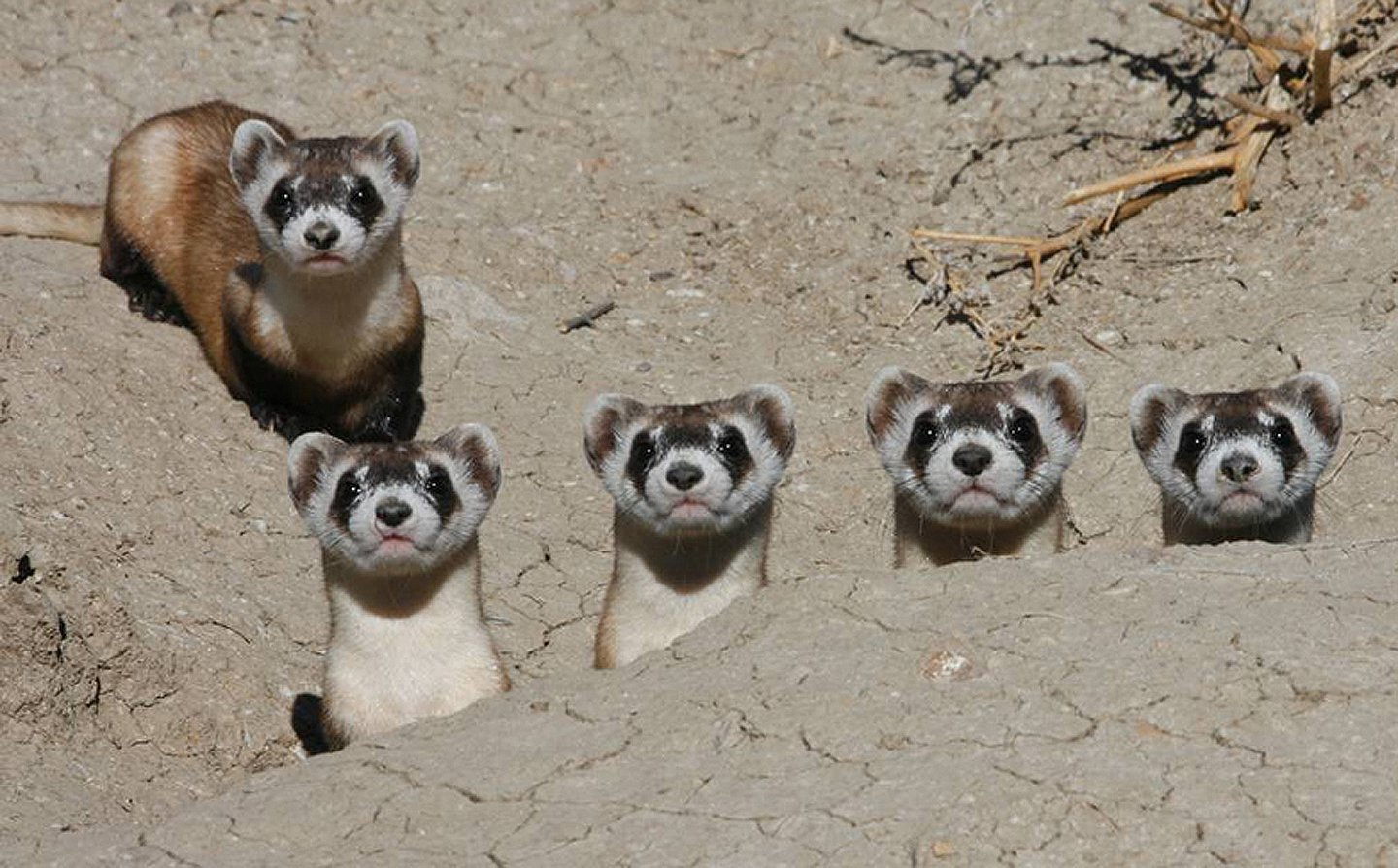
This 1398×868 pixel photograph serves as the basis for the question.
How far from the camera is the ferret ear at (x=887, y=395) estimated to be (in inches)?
302

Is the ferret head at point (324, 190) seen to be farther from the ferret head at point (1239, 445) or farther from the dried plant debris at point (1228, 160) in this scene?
the ferret head at point (1239, 445)

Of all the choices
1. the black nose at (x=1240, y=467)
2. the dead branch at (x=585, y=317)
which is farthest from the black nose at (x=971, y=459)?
the dead branch at (x=585, y=317)

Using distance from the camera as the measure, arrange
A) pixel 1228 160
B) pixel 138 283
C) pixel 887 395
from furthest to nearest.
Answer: pixel 138 283 → pixel 1228 160 → pixel 887 395

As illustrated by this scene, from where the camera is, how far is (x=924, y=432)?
24.4 feet

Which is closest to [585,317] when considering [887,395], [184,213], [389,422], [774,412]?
[389,422]

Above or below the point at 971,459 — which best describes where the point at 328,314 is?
below

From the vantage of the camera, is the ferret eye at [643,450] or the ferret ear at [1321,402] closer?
the ferret eye at [643,450]

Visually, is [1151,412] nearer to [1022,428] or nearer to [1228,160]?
[1022,428]

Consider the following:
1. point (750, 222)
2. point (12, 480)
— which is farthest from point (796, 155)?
point (12, 480)

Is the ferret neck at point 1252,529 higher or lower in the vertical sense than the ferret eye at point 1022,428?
lower

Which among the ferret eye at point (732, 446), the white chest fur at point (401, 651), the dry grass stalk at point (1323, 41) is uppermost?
the dry grass stalk at point (1323, 41)

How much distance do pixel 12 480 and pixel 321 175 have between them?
6.07ft

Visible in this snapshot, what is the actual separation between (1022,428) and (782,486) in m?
1.99

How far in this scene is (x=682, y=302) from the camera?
10.4 meters
